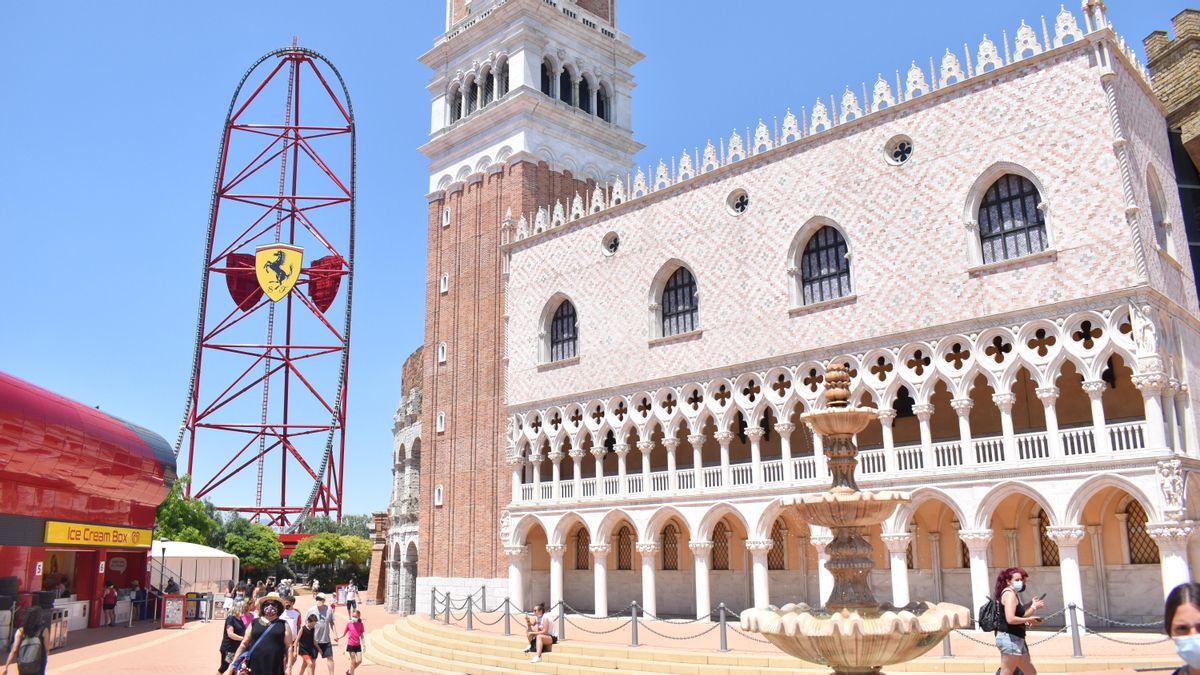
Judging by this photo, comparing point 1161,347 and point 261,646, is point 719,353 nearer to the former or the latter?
point 1161,347

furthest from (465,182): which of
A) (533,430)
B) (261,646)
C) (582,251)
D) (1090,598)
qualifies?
(261,646)

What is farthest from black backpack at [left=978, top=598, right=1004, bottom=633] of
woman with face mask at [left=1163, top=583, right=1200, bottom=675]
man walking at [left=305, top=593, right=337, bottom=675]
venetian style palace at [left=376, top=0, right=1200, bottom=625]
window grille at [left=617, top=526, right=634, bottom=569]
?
window grille at [left=617, top=526, right=634, bottom=569]

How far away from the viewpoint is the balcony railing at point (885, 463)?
703 inches

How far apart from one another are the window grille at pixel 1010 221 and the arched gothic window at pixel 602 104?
59.8ft

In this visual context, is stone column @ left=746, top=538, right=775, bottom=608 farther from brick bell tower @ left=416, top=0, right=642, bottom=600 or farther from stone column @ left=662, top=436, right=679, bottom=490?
brick bell tower @ left=416, top=0, right=642, bottom=600

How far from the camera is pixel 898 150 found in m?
21.3

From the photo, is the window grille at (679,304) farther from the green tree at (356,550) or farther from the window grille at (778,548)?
the green tree at (356,550)

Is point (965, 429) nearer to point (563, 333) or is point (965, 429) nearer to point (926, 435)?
point (926, 435)

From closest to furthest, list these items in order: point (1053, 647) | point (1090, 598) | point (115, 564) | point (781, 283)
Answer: point (1053, 647), point (1090, 598), point (781, 283), point (115, 564)

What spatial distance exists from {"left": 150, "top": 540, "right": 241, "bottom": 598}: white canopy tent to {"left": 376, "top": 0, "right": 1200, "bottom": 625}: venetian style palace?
8842mm

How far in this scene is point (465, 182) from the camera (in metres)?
33.1

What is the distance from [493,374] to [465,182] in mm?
7353

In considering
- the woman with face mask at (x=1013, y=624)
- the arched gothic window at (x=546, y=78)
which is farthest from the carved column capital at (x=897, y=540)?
the arched gothic window at (x=546, y=78)

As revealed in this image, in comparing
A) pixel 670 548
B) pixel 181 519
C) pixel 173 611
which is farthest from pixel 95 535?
pixel 181 519
